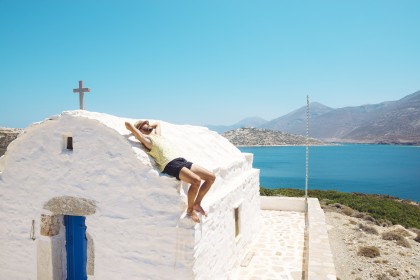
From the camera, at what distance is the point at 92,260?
527 cm

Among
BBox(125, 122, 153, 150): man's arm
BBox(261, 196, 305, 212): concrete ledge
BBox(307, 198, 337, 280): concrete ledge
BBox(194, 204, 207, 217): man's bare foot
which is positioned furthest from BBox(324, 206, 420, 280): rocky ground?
BBox(125, 122, 153, 150): man's arm

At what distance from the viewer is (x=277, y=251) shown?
8898mm

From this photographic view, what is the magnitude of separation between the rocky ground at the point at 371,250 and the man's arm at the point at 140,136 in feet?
28.3

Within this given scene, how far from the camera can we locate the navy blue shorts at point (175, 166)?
487 cm

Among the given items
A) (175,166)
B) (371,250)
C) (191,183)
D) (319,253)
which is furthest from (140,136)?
(371,250)

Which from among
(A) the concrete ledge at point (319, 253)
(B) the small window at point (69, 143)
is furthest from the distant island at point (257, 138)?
(B) the small window at point (69, 143)

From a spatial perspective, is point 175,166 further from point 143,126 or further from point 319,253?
point 319,253

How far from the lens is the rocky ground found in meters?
11.1

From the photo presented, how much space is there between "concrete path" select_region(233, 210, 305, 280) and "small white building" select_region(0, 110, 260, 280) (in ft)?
5.44

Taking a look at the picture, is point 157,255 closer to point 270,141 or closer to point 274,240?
point 274,240

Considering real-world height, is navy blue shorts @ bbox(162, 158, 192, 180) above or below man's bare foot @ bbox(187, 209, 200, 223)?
above

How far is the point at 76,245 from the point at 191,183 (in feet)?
8.96

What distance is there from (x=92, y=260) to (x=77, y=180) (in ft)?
4.38

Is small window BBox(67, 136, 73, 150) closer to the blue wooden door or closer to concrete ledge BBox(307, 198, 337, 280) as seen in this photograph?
the blue wooden door
